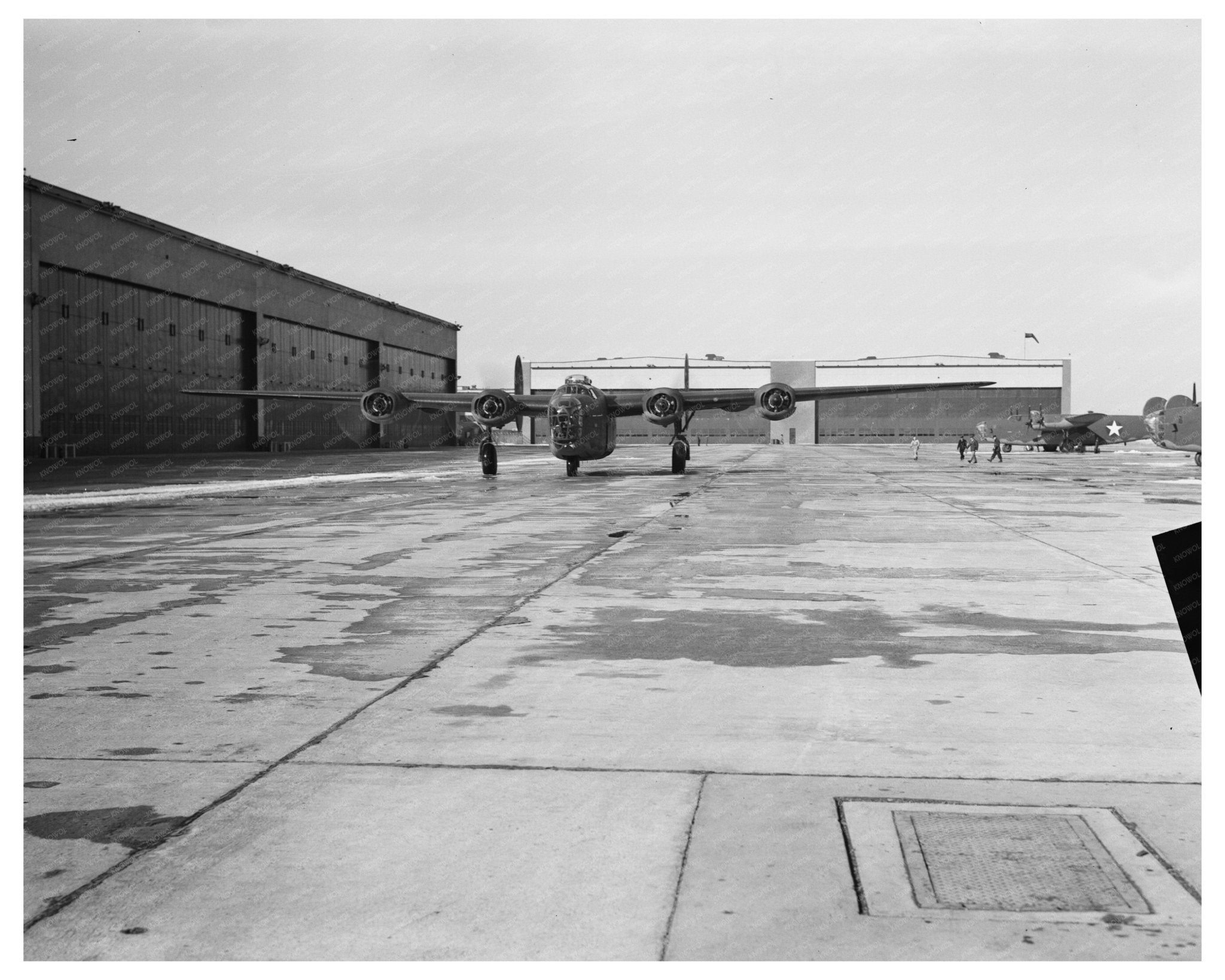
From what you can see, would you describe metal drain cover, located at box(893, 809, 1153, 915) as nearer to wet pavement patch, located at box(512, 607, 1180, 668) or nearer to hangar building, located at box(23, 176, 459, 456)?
wet pavement patch, located at box(512, 607, 1180, 668)

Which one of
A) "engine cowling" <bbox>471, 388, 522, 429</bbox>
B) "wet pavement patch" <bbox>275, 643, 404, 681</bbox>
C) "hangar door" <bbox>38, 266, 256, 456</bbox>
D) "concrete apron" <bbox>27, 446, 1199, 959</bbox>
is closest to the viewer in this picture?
"concrete apron" <bbox>27, 446, 1199, 959</bbox>

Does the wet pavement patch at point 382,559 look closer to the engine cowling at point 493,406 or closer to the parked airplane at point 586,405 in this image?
the parked airplane at point 586,405

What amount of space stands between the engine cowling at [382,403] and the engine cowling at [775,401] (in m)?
13.0

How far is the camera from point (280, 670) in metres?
7.80

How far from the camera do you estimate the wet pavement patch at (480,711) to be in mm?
6523

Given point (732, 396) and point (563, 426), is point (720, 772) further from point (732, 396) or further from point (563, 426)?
point (732, 396)

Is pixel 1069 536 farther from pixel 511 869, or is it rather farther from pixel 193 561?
pixel 511 869

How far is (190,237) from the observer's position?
58469 mm

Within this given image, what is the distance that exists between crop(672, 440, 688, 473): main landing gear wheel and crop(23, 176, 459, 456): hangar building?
2477cm

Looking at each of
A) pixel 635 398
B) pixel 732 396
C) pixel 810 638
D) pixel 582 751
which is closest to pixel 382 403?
pixel 635 398

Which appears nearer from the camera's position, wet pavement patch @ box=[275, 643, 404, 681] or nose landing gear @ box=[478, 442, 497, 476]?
wet pavement patch @ box=[275, 643, 404, 681]

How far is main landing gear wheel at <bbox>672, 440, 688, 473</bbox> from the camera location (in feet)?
132

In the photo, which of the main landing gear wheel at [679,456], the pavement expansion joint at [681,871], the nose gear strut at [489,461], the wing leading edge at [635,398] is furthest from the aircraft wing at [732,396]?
the pavement expansion joint at [681,871]

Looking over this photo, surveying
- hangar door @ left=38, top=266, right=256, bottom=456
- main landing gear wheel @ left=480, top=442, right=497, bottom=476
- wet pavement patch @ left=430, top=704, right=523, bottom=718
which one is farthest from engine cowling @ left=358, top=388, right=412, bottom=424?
wet pavement patch @ left=430, top=704, right=523, bottom=718
